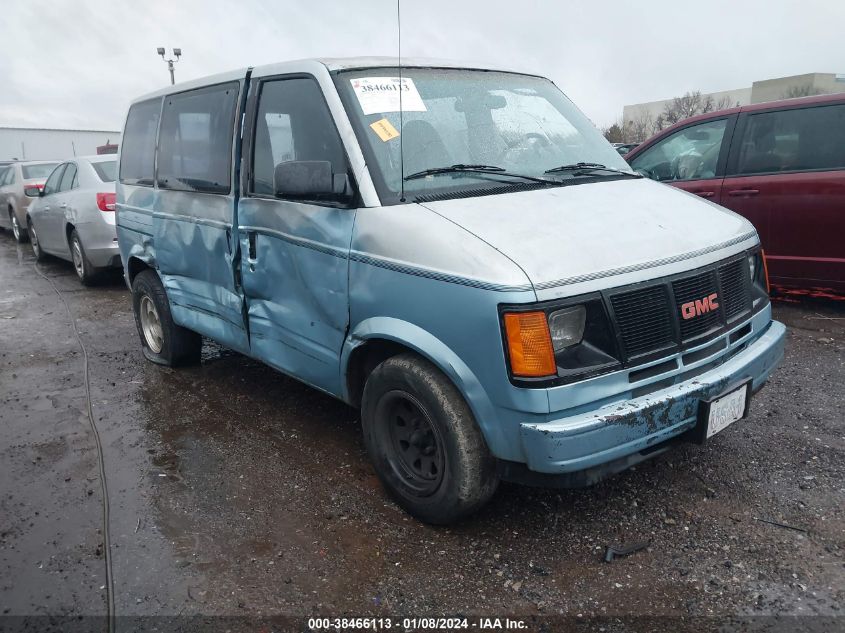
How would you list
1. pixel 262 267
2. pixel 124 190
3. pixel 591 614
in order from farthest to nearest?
pixel 124 190, pixel 262 267, pixel 591 614

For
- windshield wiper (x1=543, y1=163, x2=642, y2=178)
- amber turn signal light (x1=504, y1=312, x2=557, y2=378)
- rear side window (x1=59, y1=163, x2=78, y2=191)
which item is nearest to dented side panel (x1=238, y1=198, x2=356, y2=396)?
amber turn signal light (x1=504, y1=312, x2=557, y2=378)

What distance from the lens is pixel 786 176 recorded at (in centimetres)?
583

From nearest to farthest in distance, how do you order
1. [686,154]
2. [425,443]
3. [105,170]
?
[425,443], [686,154], [105,170]

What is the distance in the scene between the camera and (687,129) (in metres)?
6.59

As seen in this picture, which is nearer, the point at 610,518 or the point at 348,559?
the point at 348,559

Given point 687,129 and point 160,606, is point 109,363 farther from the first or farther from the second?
point 687,129

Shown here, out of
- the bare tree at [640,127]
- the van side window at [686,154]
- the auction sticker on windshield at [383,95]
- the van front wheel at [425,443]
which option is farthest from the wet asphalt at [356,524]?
the bare tree at [640,127]

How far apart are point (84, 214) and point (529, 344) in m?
7.49

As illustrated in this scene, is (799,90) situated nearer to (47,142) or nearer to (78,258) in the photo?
(78,258)

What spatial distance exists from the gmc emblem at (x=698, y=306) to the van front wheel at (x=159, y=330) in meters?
3.67

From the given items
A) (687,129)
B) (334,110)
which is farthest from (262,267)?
(687,129)

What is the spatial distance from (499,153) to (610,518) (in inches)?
71.0

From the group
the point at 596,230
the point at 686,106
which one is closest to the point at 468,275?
the point at 596,230

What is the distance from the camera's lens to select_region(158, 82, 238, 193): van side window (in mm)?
4043
